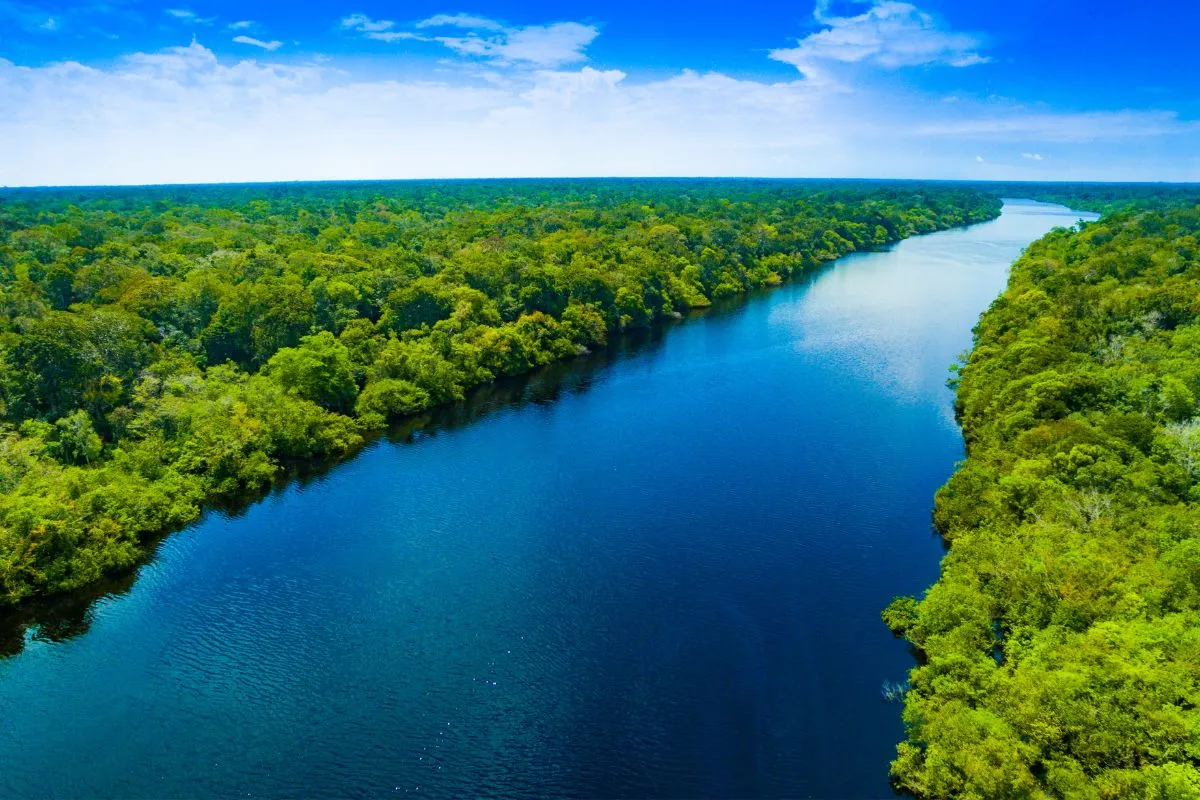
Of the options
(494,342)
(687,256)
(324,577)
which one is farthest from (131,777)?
(687,256)

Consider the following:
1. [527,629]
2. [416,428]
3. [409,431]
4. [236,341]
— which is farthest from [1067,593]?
[236,341]

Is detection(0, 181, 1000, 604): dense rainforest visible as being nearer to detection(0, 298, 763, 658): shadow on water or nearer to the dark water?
detection(0, 298, 763, 658): shadow on water

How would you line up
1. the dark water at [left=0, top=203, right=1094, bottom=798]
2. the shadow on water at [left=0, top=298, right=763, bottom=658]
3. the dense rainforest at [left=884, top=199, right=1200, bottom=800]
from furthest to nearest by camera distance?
the shadow on water at [left=0, top=298, right=763, bottom=658] < the dark water at [left=0, top=203, right=1094, bottom=798] < the dense rainforest at [left=884, top=199, right=1200, bottom=800]

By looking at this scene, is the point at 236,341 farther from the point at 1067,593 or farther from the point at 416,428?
the point at 1067,593

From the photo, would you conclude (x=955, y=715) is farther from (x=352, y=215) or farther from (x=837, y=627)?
(x=352, y=215)

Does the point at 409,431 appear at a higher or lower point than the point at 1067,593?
lower

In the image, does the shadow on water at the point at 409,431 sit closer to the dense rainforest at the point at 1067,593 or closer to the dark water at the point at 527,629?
the dark water at the point at 527,629

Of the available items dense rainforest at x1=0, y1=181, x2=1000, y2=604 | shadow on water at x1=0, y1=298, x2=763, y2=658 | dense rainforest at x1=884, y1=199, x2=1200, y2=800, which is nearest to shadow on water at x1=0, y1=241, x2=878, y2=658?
shadow on water at x1=0, y1=298, x2=763, y2=658
